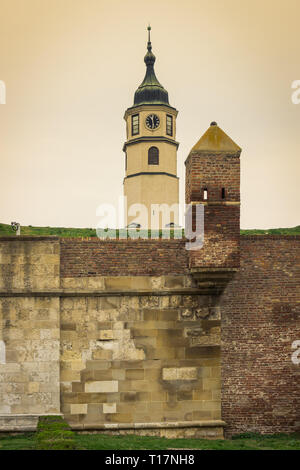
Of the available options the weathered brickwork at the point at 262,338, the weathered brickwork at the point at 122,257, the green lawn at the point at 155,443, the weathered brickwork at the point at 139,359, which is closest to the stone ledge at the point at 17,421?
the green lawn at the point at 155,443

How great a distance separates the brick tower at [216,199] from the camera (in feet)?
38.2

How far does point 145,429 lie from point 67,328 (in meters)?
2.74

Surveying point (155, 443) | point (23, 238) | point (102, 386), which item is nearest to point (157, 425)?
point (155, 443)

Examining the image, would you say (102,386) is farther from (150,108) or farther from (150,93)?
(150,93)

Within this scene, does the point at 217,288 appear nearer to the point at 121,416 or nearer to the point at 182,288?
the point at 182,288

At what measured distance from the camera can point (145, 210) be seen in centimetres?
4550

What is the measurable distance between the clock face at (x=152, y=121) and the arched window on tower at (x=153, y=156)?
1816 mm

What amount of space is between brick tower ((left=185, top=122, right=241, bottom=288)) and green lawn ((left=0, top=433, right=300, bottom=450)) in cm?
335

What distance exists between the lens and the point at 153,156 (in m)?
45.1

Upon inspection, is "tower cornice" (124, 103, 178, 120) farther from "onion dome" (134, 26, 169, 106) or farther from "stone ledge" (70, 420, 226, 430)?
Answer: "stone ledge" (70, 420, 226, 430)

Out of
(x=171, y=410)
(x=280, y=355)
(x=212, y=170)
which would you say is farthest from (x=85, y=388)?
(x=212, y=170)

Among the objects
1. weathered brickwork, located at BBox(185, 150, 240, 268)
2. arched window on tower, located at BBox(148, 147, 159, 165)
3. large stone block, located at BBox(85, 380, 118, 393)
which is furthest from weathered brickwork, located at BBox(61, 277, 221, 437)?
arched window on tower, located at BBox(148, 147, 159, 165)

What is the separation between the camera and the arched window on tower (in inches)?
1769

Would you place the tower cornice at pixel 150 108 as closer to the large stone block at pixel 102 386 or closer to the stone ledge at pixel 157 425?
the large stone block at pixel 102 386
